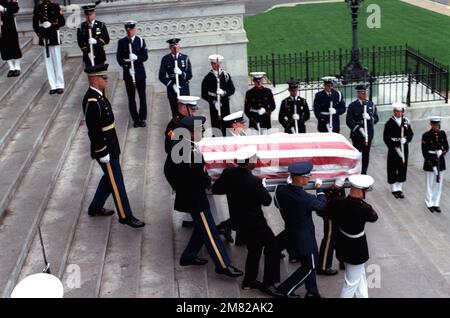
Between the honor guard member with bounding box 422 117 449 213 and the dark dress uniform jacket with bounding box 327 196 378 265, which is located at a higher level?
the dark dress uniform jacket with bounding box 327 196 378 265

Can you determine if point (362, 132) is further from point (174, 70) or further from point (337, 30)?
point (337, 30)

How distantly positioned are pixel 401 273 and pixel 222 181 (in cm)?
212

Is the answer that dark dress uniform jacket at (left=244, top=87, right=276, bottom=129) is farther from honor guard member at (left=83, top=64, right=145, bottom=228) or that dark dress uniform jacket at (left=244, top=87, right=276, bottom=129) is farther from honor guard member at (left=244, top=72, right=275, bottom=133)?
honor guard member at (left=83, top=64, right=145, bottom=228)

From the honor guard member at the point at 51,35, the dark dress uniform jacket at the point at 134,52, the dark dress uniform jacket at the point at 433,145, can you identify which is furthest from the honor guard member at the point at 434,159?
the honor guard member at the point at 51,35

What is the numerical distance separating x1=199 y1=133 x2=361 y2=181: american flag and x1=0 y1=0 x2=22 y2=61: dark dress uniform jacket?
428cm

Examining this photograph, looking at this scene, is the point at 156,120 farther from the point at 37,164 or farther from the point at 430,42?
the point at 430,42

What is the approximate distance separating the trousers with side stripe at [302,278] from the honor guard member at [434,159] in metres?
3.77

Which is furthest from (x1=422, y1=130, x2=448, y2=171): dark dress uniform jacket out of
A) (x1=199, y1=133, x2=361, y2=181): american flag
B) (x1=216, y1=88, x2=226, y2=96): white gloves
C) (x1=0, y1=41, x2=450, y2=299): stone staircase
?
(x1=216, y1=88, x2=226, y2=96): white gloves

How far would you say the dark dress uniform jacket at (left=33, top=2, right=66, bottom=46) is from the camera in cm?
1009

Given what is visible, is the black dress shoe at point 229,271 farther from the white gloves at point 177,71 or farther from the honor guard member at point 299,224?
the white gloves at point 177,71
